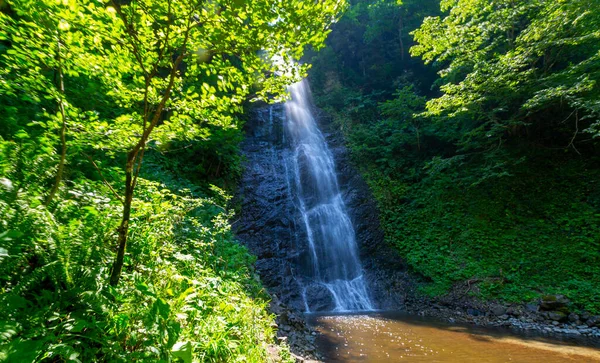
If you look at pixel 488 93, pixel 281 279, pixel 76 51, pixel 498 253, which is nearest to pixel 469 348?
pixel 498 253

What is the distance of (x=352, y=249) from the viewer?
1285 cm

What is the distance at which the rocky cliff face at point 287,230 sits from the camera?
10.7 meters

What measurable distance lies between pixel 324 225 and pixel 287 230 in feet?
6.21

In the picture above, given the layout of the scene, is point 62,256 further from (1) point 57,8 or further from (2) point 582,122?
(2) point 582,122

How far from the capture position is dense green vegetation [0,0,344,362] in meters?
1.83

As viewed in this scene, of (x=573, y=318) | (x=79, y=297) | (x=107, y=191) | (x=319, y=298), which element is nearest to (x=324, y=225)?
(x=319, y=298)

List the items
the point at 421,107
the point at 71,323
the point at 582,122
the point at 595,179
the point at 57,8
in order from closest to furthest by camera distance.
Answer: the point at 71,323 < the point at 57,8 < the point at 595,179 < the point at 582,122 < the point at 421,107

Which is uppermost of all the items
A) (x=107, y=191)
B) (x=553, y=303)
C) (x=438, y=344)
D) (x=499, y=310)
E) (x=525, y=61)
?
(x=525, y=61)

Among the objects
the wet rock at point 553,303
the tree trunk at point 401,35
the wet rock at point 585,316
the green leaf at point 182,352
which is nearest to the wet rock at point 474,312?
the wet rock at point 553,303

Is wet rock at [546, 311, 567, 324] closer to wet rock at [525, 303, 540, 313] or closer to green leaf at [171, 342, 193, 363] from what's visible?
wet rock at [525, 303, 540, 313]

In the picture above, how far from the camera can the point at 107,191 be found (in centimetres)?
311

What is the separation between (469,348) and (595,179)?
986 cm

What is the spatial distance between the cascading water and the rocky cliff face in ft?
1.15

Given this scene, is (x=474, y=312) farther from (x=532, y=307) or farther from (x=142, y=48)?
(x=142, y=48)
